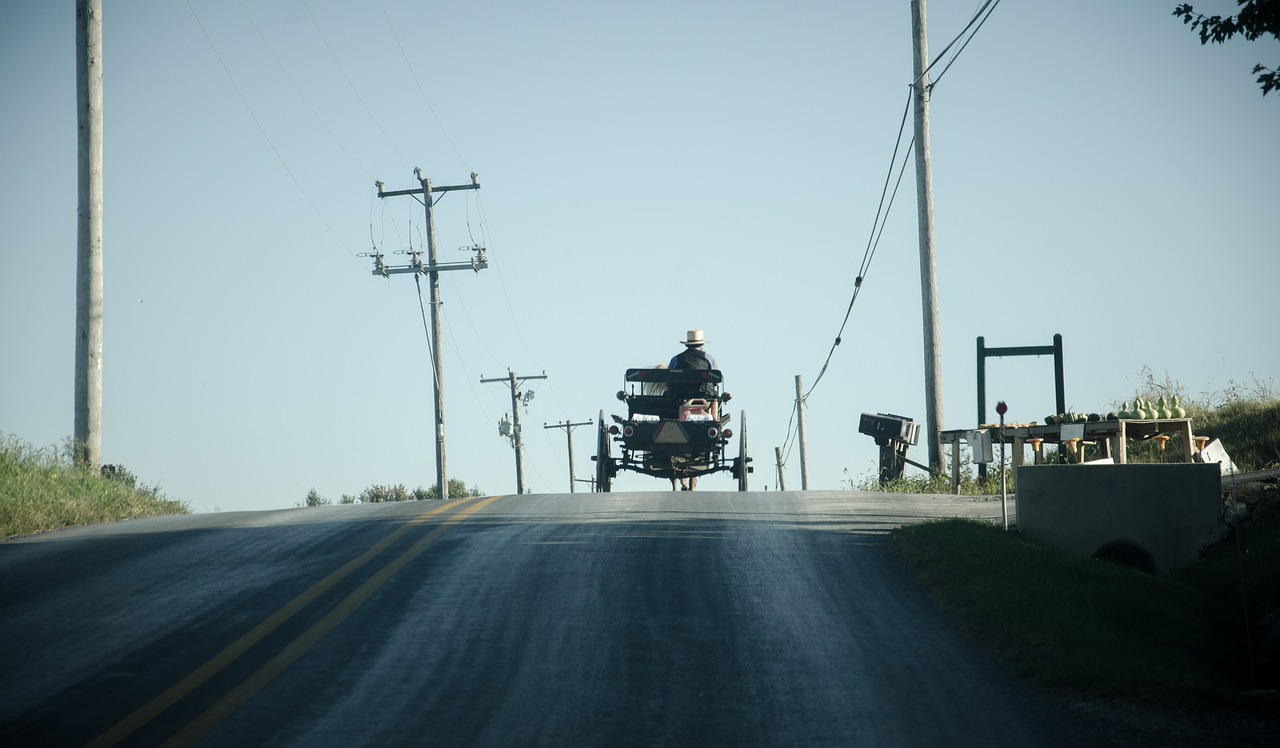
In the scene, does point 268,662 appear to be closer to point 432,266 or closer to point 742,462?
point 742,462

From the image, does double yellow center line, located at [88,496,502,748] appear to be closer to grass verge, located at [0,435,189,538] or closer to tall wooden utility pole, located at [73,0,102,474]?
grass verge, located at [0,435,189,538]

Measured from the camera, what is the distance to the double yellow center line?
5.72 m

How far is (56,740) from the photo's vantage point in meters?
5.52

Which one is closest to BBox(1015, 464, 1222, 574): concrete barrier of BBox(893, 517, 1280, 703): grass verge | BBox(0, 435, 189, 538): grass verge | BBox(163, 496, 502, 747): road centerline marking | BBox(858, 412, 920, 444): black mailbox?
BBox(893, 517, 1280, 703): grass verge

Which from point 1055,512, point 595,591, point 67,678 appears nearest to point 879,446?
point 1055,512

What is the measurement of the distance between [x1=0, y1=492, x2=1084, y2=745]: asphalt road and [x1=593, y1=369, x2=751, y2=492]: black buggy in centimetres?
863

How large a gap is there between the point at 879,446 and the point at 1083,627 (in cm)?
1173

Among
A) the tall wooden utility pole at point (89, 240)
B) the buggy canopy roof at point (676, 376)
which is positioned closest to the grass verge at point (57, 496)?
the tall wooden utility pole at point (89, 240)

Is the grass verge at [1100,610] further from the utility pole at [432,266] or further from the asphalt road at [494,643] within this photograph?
the utility pole at [432,266]

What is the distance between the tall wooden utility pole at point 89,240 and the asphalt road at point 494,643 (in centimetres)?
470

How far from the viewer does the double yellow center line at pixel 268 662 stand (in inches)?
225

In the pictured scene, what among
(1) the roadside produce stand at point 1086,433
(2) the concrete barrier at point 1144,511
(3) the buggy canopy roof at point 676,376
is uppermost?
(3) the buggy canopy roof at point 676,376

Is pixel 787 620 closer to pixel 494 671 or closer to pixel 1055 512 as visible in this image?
pixel 494 671

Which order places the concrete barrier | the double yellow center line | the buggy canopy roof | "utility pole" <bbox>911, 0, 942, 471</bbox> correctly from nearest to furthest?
the double yellow center line
the concrete barrier
"utility pole" <bbox>911, 0, 942, 471</bbox>
the buggy canopy roof
